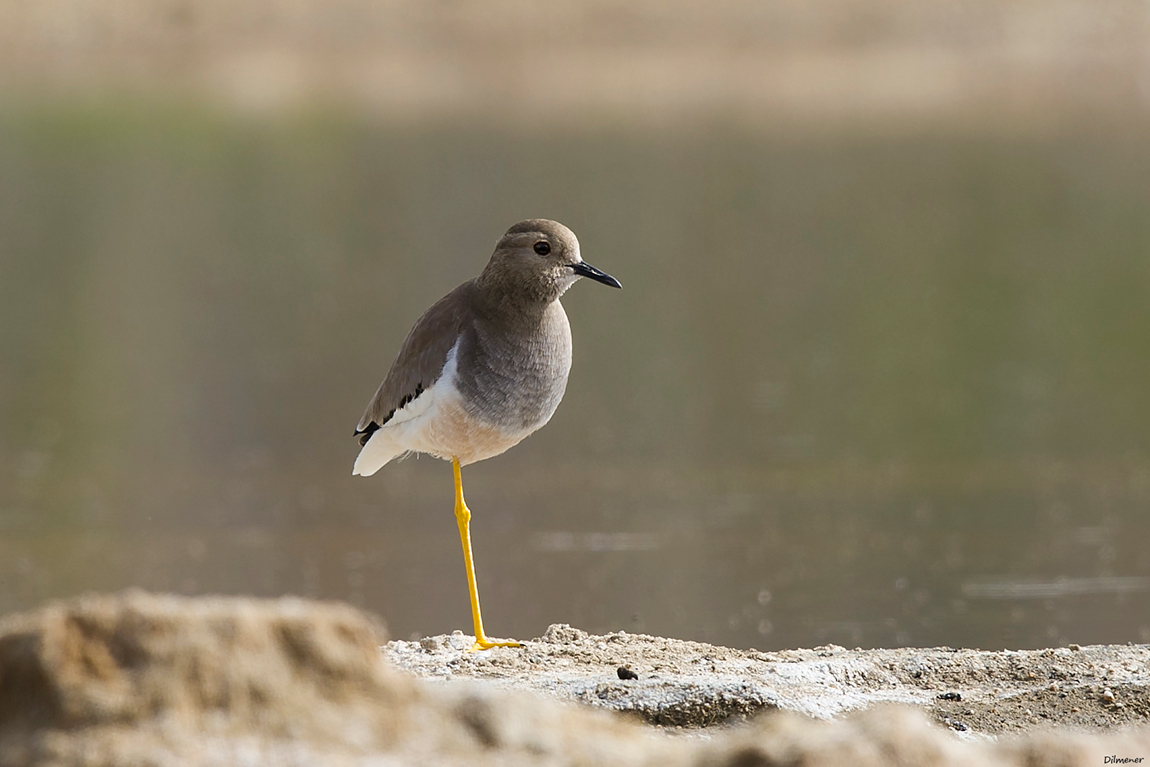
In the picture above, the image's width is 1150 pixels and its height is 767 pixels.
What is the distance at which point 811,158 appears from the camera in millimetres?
43281

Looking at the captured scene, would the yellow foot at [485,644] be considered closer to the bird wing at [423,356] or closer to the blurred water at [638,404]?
the bird wing at [423,356]

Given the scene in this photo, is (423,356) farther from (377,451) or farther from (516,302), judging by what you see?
(377,451)

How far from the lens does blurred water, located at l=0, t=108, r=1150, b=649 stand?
429 inches

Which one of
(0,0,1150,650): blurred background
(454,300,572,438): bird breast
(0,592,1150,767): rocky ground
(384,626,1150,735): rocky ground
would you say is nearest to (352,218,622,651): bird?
(454,300,572,438): bird breast

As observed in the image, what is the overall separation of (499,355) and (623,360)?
40.7 ft

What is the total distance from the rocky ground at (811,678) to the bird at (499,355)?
0.47 m

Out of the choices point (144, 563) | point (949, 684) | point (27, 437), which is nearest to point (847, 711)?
point (949, 684)

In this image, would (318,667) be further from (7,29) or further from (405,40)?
(405,40)

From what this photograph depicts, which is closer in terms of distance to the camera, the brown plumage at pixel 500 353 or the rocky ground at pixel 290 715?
the rocky ground at pixel 290 715

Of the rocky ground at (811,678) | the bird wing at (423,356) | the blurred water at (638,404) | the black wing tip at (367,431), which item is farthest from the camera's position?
the blurred water at (638,404)

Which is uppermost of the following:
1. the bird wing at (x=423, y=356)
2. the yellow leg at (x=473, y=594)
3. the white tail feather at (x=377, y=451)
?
the bird wing at (x=423, y=356)

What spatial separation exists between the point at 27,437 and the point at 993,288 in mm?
14942

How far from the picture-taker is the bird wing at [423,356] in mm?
7766

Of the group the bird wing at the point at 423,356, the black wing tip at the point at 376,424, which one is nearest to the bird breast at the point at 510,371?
the bird wing at the point at 423,356
